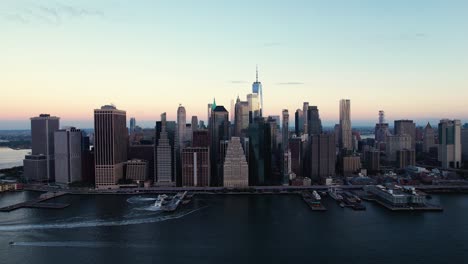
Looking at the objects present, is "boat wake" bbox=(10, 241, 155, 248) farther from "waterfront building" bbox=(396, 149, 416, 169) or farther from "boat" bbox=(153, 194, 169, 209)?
"waterfront building" bbox=(396, 149, 416, 169)

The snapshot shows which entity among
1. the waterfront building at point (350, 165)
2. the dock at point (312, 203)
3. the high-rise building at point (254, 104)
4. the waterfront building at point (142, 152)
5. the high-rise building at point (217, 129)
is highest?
the high-rise building at point (254, 104)

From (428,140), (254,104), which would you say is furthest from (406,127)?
(254,104)

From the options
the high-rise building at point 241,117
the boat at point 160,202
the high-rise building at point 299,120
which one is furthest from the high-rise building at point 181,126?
the high-rise building at point 299,120

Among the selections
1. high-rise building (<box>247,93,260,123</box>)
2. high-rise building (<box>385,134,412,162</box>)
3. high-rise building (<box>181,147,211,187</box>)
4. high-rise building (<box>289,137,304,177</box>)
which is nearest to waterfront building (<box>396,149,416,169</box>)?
high-rise building (<box>385,134,412,162</box>)

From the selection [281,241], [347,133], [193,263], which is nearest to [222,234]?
[281,241]

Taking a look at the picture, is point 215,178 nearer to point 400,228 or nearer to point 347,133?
point 400,228

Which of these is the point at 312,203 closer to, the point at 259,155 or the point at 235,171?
the point at 235,171

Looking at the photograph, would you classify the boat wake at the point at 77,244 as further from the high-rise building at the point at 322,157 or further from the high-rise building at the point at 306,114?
the high-rise building at the point at 306,114
